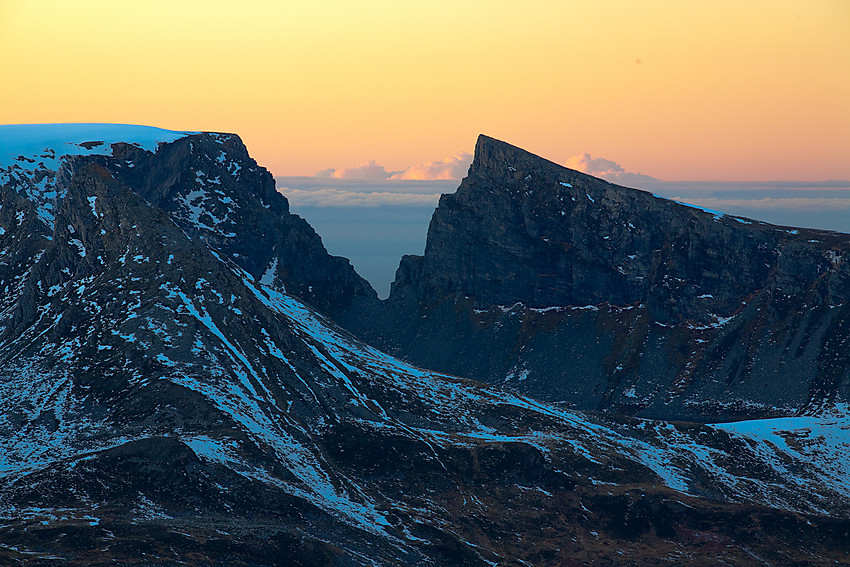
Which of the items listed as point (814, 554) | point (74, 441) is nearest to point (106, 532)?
point (74, 441)

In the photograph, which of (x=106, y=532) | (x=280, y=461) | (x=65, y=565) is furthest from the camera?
(x=280, y=461)

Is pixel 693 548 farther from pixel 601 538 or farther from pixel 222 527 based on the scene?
pixel 222 527

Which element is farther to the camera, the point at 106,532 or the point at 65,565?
the point at 106,532

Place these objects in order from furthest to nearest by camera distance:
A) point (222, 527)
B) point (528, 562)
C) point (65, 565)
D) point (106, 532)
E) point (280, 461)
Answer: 1. point (280, 461)
2. point (528, 562)
3. point (222, 527)
4. point (106, 532)
5. point (65, 565)

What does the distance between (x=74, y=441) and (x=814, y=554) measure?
138m

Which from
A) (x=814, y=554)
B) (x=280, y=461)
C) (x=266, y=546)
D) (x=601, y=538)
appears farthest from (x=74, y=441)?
Answer: (x=814, y=554)

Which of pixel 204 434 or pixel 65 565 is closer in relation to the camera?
pixel 65 565

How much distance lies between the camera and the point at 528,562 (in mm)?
184875

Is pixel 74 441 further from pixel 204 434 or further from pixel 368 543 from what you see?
pixel 368 543

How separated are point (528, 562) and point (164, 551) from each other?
65.9m

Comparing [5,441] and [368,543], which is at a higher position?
[5,441]

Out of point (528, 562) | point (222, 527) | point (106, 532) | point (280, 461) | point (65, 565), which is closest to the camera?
point (65, 565)

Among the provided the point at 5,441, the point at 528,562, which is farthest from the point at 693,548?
the point at 5,441

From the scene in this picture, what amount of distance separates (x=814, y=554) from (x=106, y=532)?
125 meters
